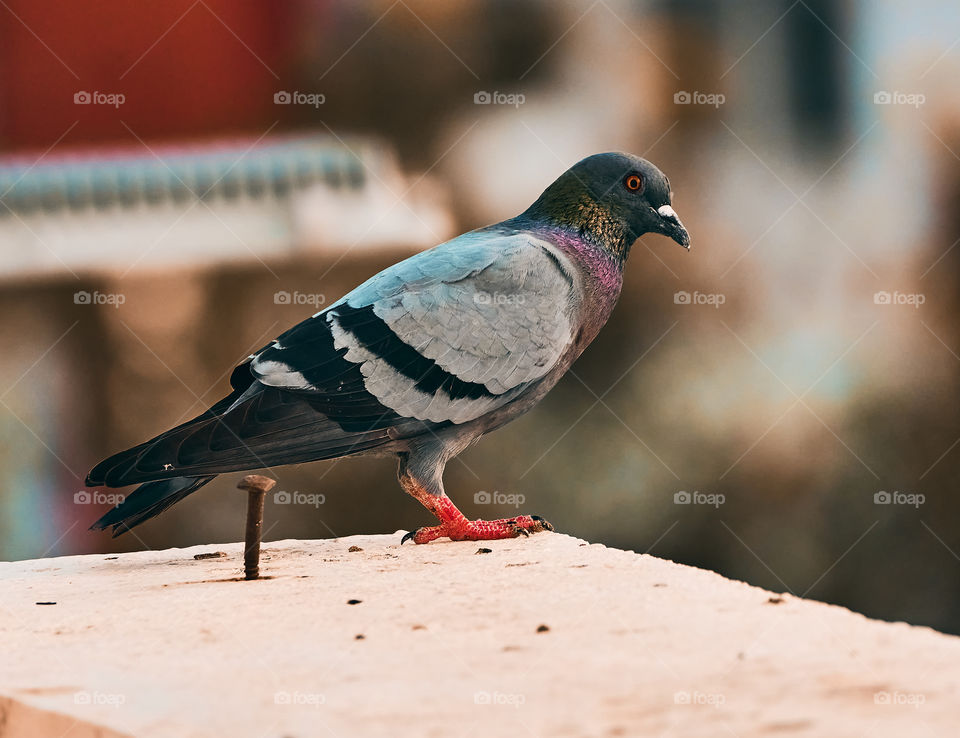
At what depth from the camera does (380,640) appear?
6.89 feet

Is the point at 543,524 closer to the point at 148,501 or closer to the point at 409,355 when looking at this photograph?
the point at 409,355

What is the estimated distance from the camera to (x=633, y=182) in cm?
→ 376

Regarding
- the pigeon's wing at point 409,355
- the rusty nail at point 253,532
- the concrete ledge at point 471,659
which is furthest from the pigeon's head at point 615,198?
the rusty nail at point 253,532

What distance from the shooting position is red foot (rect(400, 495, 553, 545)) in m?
3.45

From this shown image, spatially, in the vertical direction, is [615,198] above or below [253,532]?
above

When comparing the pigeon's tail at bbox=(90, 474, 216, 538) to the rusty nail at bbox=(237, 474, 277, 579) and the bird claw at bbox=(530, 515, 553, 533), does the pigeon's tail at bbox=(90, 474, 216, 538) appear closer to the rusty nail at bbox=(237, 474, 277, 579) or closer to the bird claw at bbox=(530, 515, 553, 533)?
the rusty nail at bbox=(237, 474, 277, 579)

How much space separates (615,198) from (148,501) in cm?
192

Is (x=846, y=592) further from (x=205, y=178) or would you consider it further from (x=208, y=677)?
(x=208, y=677)

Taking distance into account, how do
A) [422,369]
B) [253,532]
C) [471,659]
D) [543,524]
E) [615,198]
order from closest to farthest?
[471,659] → [253,532] → [422,369] → [543,524] → [615,198]

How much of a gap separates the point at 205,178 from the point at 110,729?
4.02 metres

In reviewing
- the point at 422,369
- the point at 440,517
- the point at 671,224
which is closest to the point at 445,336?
the point at 422,369

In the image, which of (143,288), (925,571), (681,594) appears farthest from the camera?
(925,571)

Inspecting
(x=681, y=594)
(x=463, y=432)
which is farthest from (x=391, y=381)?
(x=681, y=594)

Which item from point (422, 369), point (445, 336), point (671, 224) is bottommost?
point (422, 369)
